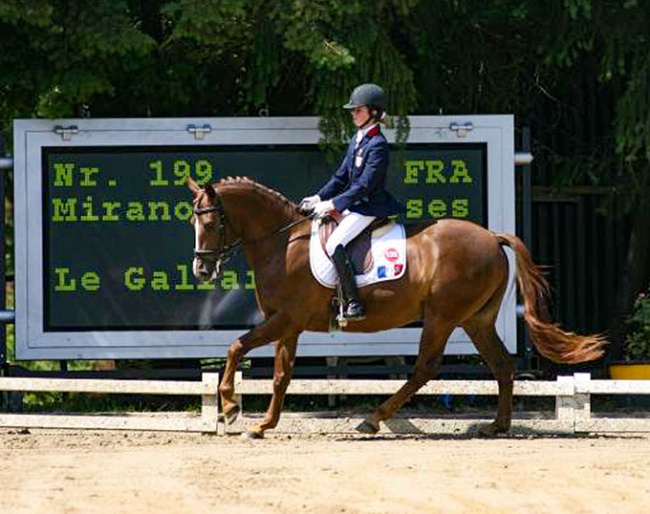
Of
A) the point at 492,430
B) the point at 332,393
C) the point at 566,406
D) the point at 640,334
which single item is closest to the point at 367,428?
the point at 332,393

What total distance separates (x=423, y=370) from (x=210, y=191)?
251cm

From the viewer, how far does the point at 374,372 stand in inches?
607

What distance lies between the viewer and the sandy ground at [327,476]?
9.68 m

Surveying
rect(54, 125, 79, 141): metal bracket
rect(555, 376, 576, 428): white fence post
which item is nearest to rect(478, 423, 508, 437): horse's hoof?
rect(555, 376, 576, 428): white fence post

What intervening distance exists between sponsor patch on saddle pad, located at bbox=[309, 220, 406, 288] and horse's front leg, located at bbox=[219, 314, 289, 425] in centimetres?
54

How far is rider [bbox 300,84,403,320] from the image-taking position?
529 inches

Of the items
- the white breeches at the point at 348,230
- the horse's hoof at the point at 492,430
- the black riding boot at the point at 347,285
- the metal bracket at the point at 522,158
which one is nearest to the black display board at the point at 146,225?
the metal bracket at the point at 522,158

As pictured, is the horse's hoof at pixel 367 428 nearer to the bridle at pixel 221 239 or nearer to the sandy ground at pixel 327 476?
the sandy ground at pixel 327 476

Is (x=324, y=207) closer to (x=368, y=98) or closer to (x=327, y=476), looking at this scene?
(x=368, y=98)

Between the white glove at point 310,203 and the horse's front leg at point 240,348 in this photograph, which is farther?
the white glove at point 310,203

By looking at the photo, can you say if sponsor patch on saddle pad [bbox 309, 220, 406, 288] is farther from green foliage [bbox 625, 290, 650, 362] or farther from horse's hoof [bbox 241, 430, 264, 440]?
green foliage [bbox 625, 290, 650, 362]

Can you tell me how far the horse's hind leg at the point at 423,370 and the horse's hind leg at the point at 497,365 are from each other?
0.44 m

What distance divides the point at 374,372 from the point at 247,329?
1.36 meters

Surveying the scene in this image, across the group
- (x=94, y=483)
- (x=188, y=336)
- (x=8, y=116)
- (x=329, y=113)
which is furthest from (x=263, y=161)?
(x=94, y=483)
